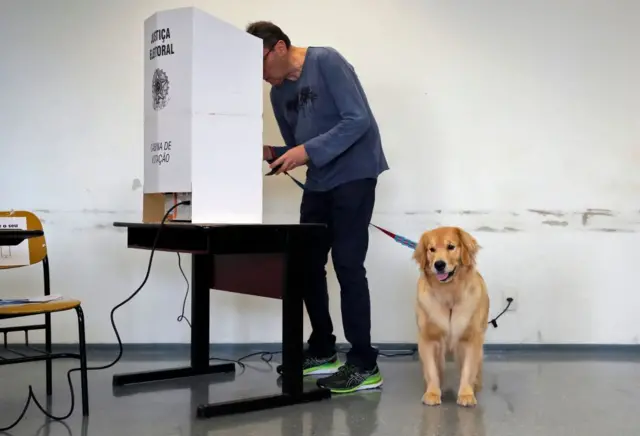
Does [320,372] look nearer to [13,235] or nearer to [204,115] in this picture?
[204,115]

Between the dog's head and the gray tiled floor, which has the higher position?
the dog's head

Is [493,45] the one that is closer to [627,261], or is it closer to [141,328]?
[627,261]

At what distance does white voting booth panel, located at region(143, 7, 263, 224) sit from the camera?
196cm

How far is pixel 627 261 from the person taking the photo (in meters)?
3.26

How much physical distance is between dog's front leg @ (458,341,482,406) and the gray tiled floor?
0.18 ft

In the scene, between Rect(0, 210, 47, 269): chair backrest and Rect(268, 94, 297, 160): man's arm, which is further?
Rect(268, 94, 297, 160): man's arm

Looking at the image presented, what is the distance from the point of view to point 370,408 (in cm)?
214

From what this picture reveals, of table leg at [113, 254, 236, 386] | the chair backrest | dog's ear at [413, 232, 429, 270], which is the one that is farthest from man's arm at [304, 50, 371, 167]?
the chair backrest

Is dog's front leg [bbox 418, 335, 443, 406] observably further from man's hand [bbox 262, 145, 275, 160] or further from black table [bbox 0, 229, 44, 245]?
black table [bbox 0, 229, 44, 245]

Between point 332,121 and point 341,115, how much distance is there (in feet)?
0.36

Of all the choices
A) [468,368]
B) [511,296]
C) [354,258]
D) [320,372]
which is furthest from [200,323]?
[511,296]

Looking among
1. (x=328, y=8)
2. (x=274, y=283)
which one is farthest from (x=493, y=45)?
(x=274, y=283)

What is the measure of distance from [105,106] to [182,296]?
103 cm

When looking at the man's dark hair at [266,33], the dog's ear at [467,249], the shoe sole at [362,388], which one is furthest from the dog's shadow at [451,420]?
the man's dark hair at [266,33]
